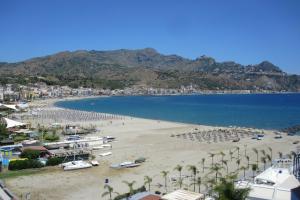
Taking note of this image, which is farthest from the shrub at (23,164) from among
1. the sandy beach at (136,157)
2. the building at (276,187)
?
the building at (276,187)

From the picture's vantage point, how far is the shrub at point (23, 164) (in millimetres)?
27531

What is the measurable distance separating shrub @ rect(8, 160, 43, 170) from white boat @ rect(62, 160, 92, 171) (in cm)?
200

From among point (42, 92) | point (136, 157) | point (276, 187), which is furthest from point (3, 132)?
point (42, 92)

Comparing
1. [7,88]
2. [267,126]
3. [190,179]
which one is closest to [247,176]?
[190,179]

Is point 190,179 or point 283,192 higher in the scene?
point 283,192

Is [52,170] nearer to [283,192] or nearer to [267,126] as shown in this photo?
[283,192]

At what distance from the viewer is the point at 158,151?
35969mm

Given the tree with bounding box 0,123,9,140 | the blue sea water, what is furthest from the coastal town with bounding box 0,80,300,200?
the blue sea water

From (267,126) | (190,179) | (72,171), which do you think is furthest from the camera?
(267,126)

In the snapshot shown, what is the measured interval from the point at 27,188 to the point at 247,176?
1411cm

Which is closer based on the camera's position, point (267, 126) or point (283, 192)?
point (283, 192)

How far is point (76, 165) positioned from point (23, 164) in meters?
3.87

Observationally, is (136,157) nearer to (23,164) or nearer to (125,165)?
(125,165)

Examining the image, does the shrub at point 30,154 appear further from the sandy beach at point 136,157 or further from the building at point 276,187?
the building at point 276,187
